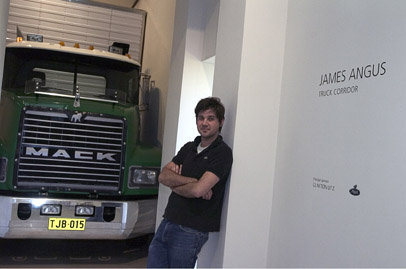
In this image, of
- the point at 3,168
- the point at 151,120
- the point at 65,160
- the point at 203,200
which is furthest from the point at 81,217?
the point at 151,120

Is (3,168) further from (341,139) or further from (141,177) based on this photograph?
(341,139)

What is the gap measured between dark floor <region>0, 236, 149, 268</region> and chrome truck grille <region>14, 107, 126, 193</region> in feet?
2.58

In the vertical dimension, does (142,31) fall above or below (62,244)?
above

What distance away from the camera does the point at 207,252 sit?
3.11 m

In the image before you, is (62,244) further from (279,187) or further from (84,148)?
(279,187)

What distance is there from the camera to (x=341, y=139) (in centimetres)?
219

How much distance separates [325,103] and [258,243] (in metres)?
1.10

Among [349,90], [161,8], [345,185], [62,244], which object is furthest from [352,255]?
[161,8]

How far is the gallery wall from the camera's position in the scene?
1.86 metres

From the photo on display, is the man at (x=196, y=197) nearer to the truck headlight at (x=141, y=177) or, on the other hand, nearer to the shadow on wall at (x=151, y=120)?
the truck headlight at (x=141, y=177)

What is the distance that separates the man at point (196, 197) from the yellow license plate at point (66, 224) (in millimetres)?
1488

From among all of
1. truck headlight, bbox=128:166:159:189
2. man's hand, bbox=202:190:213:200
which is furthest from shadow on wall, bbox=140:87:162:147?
man's hand, bbox=202:190:213:200

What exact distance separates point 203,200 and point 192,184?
19 centimetres

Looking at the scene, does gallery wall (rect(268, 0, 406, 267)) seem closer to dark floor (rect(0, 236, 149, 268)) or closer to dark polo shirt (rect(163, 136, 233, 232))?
dark polo shirt (rect(163, 136, 233, 232))
